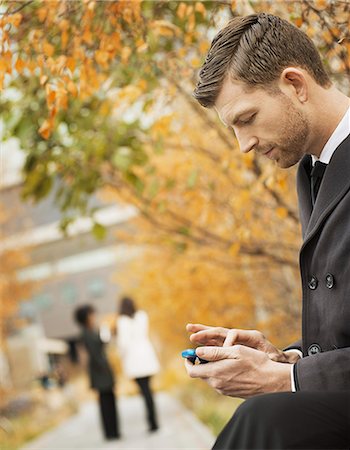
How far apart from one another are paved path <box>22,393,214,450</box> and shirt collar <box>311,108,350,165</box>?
770cm

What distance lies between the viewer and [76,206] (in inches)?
272

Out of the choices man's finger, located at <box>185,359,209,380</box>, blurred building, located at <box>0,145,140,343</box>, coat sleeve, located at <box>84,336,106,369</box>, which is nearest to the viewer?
man's finger, located at <box>185,359,209,380</box>

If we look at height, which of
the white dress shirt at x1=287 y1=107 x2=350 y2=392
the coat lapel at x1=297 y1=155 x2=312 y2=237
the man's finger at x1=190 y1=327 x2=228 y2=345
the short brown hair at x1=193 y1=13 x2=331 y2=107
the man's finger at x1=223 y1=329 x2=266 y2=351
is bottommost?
the man's finger at x1=223 y1=329 x2=266 y2=351

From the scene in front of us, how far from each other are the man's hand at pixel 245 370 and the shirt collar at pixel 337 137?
29.5 inches

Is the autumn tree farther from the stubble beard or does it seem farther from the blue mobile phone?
the blue mobile phone

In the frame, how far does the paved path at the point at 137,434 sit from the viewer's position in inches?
460

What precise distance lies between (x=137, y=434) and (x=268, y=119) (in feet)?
36.7

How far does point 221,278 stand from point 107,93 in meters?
10.6

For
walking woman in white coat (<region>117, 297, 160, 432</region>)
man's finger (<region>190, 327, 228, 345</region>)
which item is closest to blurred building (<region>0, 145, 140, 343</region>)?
walking woman in white coat (<region>117, 297, 160, 432</region>)

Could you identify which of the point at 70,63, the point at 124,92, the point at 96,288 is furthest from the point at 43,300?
the point at 70,63

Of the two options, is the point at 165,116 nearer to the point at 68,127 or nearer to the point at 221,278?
the point at 68,127

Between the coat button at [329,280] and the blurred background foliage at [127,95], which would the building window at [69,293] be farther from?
the coat button at [329,280]

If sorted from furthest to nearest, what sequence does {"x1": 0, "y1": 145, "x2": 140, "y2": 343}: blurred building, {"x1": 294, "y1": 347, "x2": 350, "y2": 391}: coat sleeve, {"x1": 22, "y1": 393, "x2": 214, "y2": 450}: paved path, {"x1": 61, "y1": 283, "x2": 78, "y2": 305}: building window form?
{"x1": 61, "y1": 283, "x2": 78, "y2": 305}: building window, {"x1": 0, "y1": 145, "x2": 140, "y2": 343}: blurred building, {"x1": 22, "y1": 393, "x2": 214, "y2": 450}: paved path, {"x1": 294, "y1": 347, "x2": 350, "y2": 391}: coat sleeve

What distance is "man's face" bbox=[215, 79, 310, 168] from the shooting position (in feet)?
9.75
